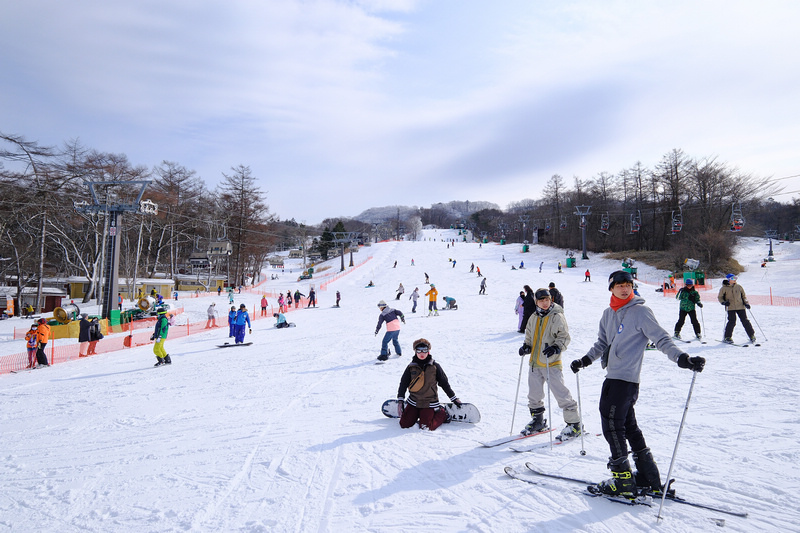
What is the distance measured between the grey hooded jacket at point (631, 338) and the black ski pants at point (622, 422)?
0.09 m

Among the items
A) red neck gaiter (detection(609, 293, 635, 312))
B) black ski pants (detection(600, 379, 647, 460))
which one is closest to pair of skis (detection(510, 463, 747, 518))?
black ski pants (detection(600, 379, 647, 460))

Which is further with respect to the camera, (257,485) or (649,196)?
(649,196)

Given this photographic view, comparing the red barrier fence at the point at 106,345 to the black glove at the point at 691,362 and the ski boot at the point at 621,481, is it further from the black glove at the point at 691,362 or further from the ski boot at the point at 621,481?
the black glove at the point at 691,362

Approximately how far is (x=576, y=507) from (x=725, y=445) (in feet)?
7.20

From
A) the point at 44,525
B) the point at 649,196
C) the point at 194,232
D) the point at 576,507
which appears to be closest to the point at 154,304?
the point at 44,525

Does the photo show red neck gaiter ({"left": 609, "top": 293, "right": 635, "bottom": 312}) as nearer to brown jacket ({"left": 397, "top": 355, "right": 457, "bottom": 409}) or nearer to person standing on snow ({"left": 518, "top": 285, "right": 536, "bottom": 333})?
brown jacket ({"left": 397, "top": 355, "right": 457, "bottom": 409})

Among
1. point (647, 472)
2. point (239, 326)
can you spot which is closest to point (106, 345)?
point (239, 326)

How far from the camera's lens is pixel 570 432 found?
439cm

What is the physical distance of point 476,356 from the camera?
9.87m

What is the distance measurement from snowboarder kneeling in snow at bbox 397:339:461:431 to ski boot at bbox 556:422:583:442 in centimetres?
131

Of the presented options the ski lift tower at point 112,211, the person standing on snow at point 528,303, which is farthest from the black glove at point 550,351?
the ski lift tower at point 112,211

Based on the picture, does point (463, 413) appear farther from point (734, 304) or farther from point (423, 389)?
point (734, 304)

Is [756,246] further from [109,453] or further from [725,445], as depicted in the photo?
[109,453]

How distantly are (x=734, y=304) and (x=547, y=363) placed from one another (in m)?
7.91
